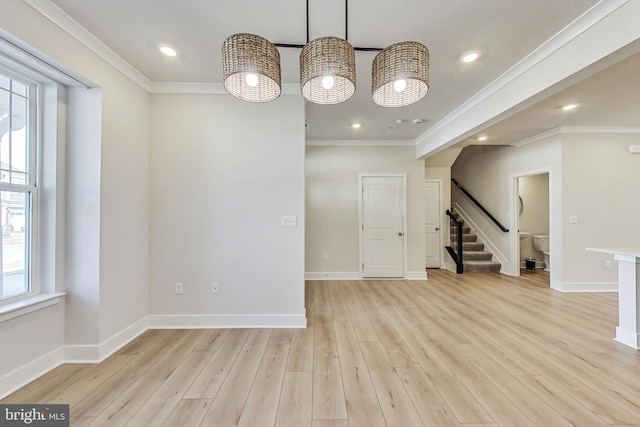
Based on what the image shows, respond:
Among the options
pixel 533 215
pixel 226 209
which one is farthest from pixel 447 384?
pixel 533 215

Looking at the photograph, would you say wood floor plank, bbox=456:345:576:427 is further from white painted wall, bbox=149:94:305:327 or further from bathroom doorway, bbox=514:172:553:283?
bathroom doorway, bbox=514:172:553:283

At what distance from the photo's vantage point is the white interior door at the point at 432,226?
5598 mm

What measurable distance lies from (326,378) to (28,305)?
7.06 ft

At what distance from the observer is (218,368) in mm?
1996

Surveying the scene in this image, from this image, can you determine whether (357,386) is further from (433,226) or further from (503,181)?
(503,181)

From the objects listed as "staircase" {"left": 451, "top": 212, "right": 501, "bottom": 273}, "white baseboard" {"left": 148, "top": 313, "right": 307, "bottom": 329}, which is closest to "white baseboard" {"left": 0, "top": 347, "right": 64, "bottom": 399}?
"white baseboard" {"left": 148, "top": 313, "right": 307, "bottom": 329}

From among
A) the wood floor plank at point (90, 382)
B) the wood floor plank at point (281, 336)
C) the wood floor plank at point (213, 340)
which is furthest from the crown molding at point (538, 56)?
the wood floor plank at point (90, 382)

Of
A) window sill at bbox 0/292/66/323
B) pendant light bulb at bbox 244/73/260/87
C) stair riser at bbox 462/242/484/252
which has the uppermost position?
pendant light bulb at bbox 244/73/260/87

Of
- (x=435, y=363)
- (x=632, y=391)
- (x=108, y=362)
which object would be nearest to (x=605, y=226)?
(x=632, y=391)

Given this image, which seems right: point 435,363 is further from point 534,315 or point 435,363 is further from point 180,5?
point 180,5

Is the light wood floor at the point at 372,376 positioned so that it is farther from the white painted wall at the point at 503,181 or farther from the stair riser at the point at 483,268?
the stair riser at the point at 483,268

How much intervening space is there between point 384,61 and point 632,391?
8.83 ft

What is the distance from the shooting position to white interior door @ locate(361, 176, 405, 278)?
4.80 meters

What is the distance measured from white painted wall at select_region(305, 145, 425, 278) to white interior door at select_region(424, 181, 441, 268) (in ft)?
2.99
